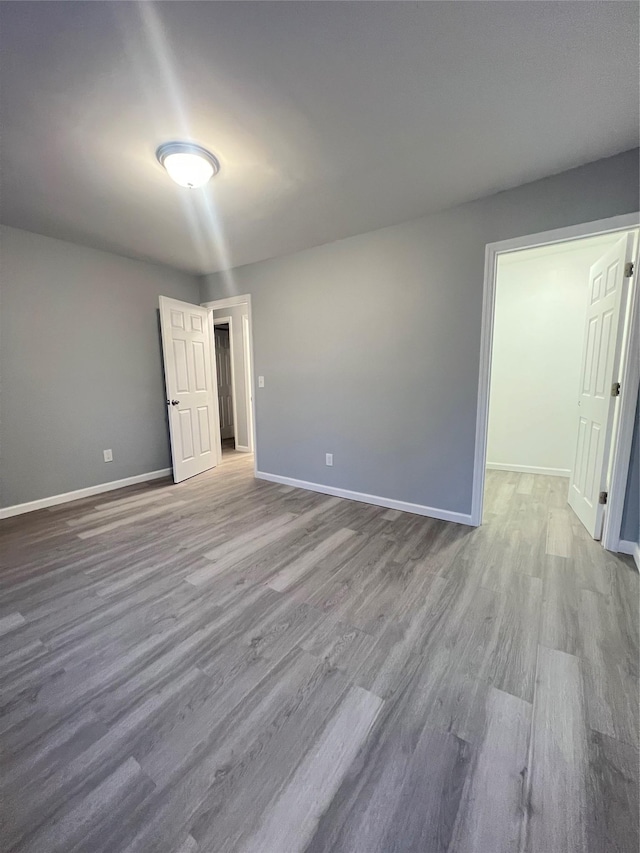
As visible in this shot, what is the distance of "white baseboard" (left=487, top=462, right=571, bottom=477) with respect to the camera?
399 centimetres

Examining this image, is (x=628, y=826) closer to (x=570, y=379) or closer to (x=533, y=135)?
(x=533, y=135)

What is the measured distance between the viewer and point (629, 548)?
2.24m

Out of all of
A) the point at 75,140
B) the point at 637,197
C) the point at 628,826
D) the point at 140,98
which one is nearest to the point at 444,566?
the point at 628,826

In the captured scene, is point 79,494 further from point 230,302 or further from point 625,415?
point 625,415

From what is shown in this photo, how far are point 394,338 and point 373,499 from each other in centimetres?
150

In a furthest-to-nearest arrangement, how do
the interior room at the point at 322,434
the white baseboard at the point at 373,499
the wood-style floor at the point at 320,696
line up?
1. the white baseboard at the point at 373,499
2. the interior room at the point at 322,434
3. the wood-style floor at the point at 320,696

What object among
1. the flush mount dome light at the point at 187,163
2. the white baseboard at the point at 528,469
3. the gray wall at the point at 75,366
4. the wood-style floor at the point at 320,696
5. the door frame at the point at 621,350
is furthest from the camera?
the white baseboard at the point at 528,469

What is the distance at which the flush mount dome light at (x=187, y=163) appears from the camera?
6.01ft

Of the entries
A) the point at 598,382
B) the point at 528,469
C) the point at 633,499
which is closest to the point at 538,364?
the point at 528,469

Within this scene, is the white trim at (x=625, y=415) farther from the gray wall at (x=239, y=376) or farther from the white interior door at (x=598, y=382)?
the gray wall at (x=239, y=376)

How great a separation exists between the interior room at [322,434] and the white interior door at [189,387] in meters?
0.05

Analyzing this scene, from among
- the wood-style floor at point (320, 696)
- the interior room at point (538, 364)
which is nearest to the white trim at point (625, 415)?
the wood-style floor at point (320, 696)

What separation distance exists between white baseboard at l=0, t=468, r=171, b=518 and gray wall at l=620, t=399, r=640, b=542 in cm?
446

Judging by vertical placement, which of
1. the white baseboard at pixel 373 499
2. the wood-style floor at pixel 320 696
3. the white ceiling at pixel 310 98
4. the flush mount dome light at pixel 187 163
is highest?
the white ceiling at pixel 310 98
